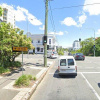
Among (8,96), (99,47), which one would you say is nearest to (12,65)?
(8,96)

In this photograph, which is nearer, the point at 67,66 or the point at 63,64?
the point at 67,66

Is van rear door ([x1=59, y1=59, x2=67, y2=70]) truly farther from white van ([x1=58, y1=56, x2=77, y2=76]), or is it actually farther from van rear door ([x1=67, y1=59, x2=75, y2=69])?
van rear door ([x1=67, y1=59, x2=75, y2=69])

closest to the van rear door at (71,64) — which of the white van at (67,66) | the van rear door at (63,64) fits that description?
the white van at (67,66)

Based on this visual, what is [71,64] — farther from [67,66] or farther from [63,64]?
[63,64]

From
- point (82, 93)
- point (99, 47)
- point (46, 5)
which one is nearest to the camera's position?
point (82, 93)

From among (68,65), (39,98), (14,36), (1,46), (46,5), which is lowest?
(39,98)

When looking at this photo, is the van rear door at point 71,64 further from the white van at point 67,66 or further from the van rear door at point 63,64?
the van rear door at point 63,64

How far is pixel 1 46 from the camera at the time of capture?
29.0 feet

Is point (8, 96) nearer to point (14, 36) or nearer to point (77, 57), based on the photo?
point (14, 36)

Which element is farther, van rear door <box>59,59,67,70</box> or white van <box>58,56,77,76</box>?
van rear door <box>59,59,67,70</box>

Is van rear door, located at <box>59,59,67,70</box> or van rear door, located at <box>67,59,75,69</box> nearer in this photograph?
van rear door, located at <box>67,59,75,69</box>

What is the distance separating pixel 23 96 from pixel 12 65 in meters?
7.76

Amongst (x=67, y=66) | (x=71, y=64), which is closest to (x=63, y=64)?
(x=67, y=66)

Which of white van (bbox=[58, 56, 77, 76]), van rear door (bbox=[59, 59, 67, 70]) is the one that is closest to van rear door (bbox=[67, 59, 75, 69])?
white van (bbox=[58, 56, 77, 76])
